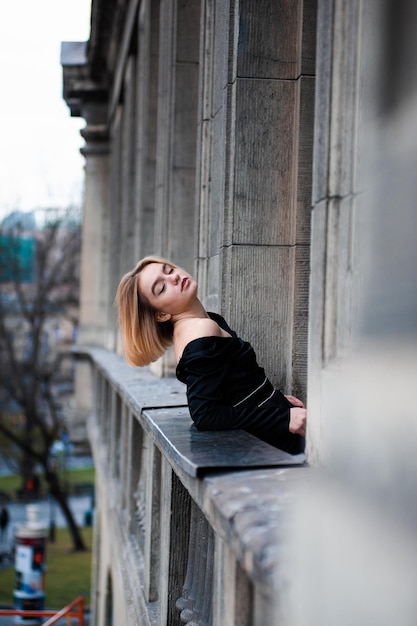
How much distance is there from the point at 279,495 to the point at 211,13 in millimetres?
4160

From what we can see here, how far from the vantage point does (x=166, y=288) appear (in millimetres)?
4496

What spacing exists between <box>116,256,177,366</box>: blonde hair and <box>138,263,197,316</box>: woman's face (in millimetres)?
48

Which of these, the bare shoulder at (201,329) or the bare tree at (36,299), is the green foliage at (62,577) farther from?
the bare shoulder at (201,329)

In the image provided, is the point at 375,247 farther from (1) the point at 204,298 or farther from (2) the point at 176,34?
(2) the point at 176,34

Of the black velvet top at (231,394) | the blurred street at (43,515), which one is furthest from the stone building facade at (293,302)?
the blurred street at (43,515)

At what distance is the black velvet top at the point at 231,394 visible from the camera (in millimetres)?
3939

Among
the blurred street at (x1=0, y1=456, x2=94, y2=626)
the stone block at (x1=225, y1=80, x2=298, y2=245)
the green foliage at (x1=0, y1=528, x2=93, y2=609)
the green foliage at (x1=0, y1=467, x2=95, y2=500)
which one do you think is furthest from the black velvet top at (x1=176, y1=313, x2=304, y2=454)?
the green foliage at (x1=0, y1=467, x2=95, y2=500)

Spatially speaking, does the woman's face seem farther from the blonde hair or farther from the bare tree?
the bare tree

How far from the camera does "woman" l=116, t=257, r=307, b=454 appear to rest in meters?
4.01

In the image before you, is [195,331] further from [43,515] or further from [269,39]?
[43,515]

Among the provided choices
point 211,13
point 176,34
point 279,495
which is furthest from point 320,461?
point 176,34

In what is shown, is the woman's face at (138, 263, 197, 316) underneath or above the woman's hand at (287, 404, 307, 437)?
above

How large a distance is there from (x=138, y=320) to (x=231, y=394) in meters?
0.69

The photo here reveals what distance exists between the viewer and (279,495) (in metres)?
2.49
